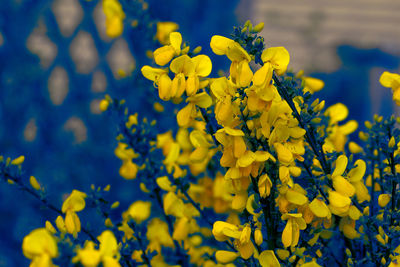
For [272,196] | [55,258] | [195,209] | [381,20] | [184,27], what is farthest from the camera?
[381,20]

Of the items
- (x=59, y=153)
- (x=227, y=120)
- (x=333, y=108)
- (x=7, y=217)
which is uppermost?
(x=59, y=153)

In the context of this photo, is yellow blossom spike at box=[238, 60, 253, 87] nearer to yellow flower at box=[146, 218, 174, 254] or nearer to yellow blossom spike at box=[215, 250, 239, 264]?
yellow blossom spike at box=[215, 250, 239, 264]

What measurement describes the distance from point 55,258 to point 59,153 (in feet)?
3.13

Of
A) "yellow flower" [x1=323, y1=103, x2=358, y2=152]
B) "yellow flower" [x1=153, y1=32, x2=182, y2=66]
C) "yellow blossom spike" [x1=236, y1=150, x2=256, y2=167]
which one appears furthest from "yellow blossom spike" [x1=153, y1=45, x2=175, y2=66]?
"yellow flower" [x1=323, y1=103, x2=358, y2=152]

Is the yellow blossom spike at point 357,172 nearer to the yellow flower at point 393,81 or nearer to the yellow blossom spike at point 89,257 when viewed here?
the yellow flower at point 393,81

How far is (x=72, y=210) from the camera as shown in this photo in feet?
1.44

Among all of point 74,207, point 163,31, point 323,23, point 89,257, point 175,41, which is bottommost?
point 89,257

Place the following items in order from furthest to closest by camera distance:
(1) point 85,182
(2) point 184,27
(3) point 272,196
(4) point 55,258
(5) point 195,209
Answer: (2) point 184,27
(1) point 85,182
(5) point 195,209
(3) point 272,196
(4) point 55,258

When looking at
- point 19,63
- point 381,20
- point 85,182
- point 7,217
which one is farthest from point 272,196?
point 381,20

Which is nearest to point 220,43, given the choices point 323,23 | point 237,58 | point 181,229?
point 237,58

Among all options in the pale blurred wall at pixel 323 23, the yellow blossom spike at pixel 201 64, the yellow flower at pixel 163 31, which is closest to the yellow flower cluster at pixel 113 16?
the yellow flower at pixel 163 31

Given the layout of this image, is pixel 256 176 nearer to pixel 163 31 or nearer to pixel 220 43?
pixel 220 43

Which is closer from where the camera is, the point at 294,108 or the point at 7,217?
the point at 294,108

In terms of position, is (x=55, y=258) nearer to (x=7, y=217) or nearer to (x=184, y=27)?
(x=7, y=217)
